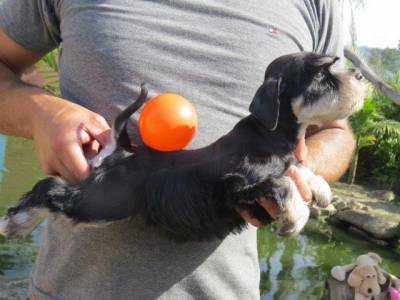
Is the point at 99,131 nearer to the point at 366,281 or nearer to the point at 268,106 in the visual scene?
the point at 268,106

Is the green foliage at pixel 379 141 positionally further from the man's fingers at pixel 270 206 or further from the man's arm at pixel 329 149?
the man's fingers at pixel 270 206

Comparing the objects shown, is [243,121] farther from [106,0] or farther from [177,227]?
[106,0]

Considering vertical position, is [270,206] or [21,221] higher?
[270,206]

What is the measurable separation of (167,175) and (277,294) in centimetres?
594

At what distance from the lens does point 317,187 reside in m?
2.00

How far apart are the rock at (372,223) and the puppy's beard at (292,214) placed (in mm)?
9221

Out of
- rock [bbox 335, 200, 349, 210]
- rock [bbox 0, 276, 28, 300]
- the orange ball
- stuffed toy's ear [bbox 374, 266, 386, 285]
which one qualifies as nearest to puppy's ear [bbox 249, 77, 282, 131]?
the orange ball

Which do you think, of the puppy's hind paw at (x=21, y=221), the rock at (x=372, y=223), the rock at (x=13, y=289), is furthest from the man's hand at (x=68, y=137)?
the rock at (x=372, y=223)

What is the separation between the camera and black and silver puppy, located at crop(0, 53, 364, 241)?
179cm

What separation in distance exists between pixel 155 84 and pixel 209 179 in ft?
1.44

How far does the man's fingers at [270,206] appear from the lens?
1780 millimetres

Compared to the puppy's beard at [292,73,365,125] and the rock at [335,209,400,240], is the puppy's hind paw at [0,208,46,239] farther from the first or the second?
the rock at [335,209,400,240]

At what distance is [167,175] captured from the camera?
5.97ft

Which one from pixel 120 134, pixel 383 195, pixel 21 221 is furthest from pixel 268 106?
pixel 383 195
